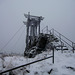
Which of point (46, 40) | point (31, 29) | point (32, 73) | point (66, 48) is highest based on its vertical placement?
point (31, 29)

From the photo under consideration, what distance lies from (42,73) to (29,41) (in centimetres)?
1566

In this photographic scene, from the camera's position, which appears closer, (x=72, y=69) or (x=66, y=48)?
(x=72, y=69)

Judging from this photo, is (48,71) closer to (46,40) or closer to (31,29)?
(46,40)

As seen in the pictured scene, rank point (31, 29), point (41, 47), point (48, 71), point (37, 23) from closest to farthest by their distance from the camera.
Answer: point (48, 71)
point (41, 47)
point (37, 23)
point (31, 29)

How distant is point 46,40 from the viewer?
12.8m

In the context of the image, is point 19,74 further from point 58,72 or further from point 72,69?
point 72,69

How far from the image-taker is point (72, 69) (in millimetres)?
4129

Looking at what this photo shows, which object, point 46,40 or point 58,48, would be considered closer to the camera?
point 58,48

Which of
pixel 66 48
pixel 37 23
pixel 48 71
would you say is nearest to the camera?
pixel 48 71

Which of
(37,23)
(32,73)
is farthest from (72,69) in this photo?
(37,23)

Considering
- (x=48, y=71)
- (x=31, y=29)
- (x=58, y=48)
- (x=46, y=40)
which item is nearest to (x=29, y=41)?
(x=31, y=29)

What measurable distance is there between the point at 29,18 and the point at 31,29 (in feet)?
12.9

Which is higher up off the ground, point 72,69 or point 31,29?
point 31,29

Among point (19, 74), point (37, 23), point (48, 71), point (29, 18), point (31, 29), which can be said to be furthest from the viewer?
point (31, 29)
